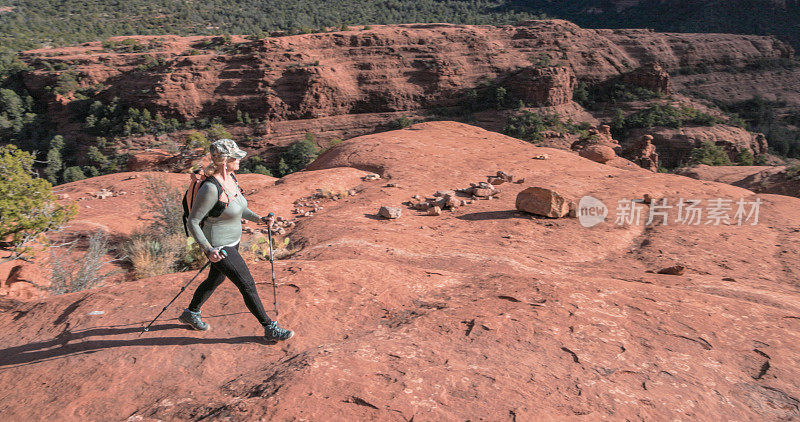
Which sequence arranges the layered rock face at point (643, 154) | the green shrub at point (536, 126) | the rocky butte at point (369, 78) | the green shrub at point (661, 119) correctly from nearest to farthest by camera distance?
the layered rock face at point (643, 154)
the green shrub at point (536, 126)
the rocky butte at point (369, 78)
the green shrub at point (661, 119)

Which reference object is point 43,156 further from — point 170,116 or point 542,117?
point 542,117

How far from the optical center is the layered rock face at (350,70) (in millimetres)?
39656

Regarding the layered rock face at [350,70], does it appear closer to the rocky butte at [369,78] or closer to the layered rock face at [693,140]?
the rocky butte at [369,78]

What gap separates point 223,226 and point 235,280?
45 cm

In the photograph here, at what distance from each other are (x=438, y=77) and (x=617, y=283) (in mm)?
42535

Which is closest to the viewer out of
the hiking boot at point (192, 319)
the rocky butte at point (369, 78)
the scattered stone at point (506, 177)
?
the hiking boot at point (192, 319)

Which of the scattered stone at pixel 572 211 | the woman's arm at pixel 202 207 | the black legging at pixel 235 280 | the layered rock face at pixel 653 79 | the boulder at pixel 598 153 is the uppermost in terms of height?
the layered rock face at pixel 653 79

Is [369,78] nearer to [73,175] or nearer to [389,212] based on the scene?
[73,175]

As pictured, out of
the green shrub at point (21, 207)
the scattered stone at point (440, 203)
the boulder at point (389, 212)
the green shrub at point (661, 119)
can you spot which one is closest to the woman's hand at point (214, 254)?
the green shrub at point (21, 207)

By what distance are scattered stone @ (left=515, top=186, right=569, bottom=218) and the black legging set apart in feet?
23.9

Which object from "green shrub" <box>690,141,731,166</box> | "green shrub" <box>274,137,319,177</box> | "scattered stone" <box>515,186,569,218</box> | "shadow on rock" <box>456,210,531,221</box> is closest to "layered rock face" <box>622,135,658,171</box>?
"green shrub" <box>690,141,731,166</box>

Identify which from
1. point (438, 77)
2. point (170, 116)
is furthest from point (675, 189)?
point (170, 116)

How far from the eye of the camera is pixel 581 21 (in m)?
80.9

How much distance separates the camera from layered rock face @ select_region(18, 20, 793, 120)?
130 ft
